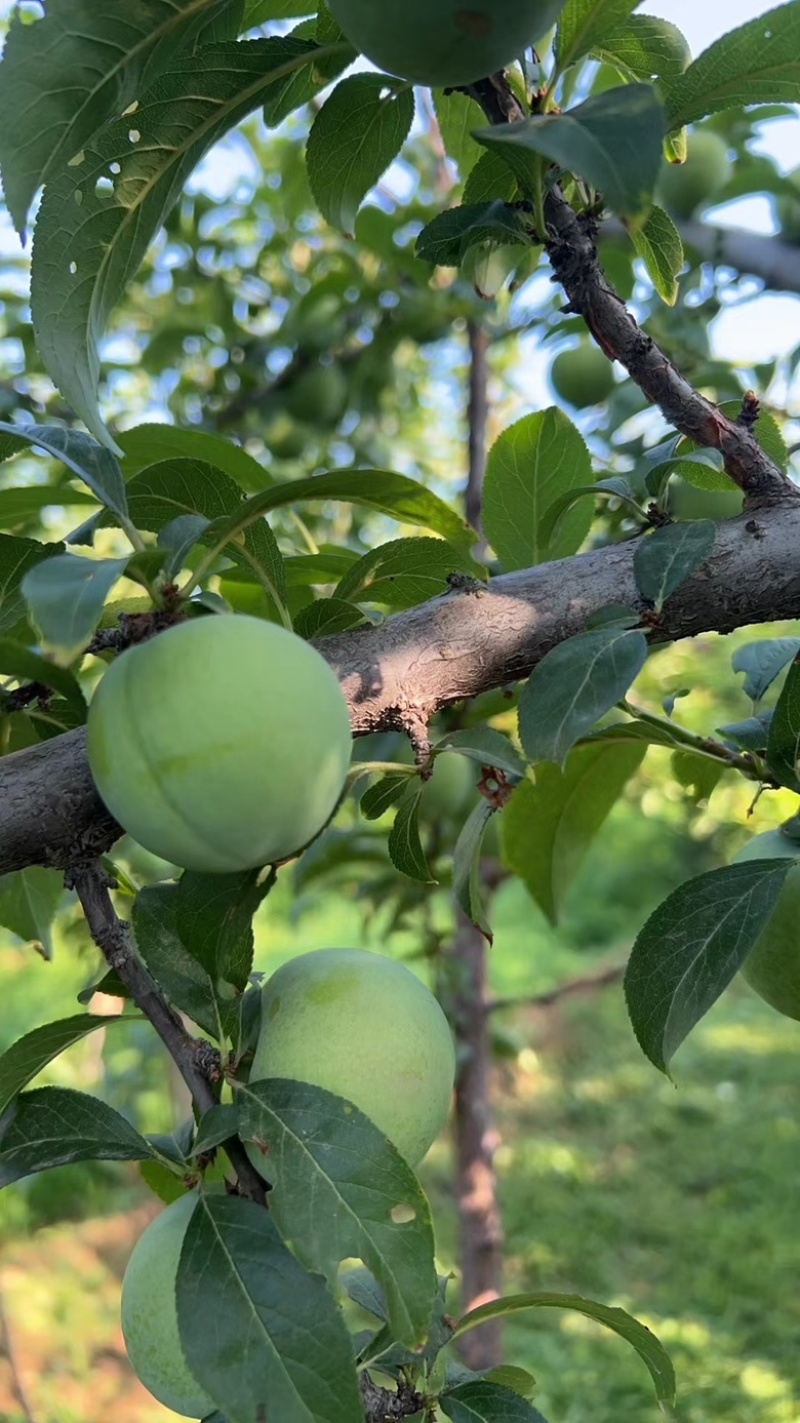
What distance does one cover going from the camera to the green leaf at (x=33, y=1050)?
626 millimetres

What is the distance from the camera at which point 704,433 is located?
70 cm

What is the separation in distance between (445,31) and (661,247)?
11.6 inches

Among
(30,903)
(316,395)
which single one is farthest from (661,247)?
(316,395)

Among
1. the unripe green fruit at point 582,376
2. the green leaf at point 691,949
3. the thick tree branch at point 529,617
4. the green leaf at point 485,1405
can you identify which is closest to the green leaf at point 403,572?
the thick tree branch at point 529,617

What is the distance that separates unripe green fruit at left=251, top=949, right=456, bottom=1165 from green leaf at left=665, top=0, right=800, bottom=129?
543 millimetres

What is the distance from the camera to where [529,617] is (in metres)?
0.68

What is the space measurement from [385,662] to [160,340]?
1.62 metres

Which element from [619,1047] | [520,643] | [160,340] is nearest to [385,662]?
Answer: [520,643]

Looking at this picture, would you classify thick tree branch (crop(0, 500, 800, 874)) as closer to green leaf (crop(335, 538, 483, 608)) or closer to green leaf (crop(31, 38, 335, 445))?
green leaf (crop(335, 538, 483, 608))

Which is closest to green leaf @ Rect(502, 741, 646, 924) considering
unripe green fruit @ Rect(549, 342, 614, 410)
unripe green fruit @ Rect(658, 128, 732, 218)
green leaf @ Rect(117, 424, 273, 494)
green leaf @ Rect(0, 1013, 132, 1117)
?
green leaf @ Rect(117, 424, 273, 494)

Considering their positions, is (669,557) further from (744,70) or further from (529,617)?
(744,70)

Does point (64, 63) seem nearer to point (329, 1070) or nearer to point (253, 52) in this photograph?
point (253, 52)

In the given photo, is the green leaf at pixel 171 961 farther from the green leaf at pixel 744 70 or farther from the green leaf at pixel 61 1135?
the green leaf at pixel 744 70

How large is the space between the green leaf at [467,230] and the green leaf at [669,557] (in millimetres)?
190
